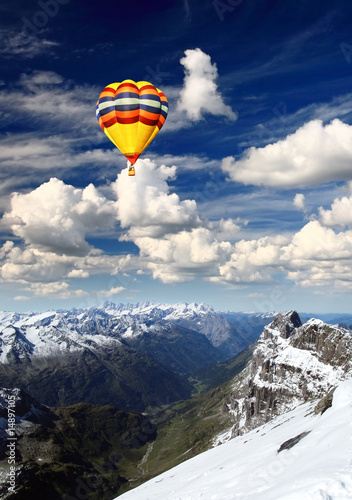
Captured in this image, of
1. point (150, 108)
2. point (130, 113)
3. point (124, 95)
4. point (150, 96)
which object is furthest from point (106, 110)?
point (150, 96)

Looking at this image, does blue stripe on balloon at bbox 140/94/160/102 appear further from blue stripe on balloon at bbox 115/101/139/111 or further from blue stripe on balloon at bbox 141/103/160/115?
blue stripe on balloon at bbox 115/101/139/111

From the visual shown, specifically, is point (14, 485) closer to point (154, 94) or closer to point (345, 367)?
point (345, 367)

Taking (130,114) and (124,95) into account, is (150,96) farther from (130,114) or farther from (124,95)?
(130,114)

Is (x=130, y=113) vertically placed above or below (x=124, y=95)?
below

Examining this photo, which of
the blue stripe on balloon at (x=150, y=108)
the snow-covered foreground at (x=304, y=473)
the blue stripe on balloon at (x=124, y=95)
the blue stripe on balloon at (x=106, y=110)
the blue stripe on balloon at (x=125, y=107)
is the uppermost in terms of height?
the blue stripe on balloon at (x=124, y=95)

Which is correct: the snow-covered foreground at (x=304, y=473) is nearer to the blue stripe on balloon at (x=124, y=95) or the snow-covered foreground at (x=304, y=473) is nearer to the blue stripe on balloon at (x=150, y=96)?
the blue stripe on balloon at (x=150, y=96)

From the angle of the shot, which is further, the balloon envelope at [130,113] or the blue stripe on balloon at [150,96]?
the blue stripe on balloon at [150,96]

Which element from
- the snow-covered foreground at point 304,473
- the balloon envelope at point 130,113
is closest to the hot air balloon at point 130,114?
the balloon envelope at point 130,113

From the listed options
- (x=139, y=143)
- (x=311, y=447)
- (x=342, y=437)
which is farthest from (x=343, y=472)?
(x=139, y=143)
